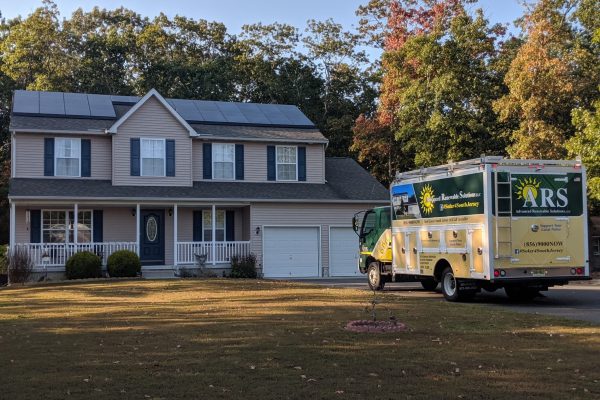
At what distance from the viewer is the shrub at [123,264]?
24703mm

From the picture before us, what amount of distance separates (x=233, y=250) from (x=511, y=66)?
14.7m

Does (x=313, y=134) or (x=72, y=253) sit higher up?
(x=313, y=134)

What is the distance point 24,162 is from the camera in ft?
85.4

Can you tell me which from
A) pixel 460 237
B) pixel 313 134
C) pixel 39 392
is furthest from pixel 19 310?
pixel 313 134

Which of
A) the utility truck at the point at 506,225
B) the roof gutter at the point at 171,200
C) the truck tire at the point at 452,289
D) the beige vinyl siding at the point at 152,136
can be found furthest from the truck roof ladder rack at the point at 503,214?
the beige vinyl siding at the point at 152,136

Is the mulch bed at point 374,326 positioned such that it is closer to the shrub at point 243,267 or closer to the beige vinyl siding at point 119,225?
the shrub at point 243,267

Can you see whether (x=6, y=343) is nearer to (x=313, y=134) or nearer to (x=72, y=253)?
(x=72, y=253)

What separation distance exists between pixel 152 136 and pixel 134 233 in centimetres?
400

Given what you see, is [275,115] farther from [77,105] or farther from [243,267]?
[77,105]

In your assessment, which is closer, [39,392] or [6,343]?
[39,392]

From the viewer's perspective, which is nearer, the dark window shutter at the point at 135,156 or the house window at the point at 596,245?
the dark window shutter at the point at 135,156

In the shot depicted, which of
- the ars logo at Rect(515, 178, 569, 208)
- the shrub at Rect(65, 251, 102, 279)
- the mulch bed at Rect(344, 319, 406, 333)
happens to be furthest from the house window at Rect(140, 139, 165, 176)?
the mulch bed at Rect(344, 319, 406, 333)

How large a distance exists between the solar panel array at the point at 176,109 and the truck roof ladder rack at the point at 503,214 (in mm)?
16276

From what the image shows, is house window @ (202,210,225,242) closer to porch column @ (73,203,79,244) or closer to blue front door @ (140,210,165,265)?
blue front door @ (140,210,165,265)
